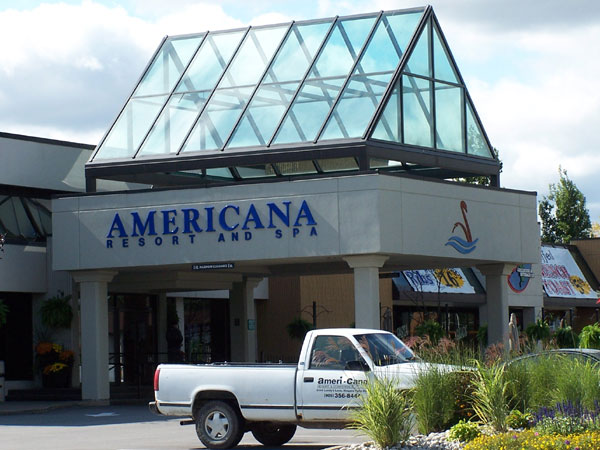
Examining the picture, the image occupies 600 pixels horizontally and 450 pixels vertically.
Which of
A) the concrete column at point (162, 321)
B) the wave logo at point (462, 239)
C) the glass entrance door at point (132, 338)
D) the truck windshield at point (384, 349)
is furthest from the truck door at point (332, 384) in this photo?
the concrete column at point (162, 321)

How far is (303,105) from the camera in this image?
30.7 metres

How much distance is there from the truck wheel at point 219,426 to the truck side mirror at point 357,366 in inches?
80.5

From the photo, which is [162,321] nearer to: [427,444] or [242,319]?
[242,319]

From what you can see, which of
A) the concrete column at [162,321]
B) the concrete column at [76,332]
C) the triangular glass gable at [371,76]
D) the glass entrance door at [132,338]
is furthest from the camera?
the concrete column at [162,321]

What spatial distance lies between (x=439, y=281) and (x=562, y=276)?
12.1 m

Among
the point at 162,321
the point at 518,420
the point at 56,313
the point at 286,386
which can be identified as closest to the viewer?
the point at 518,420

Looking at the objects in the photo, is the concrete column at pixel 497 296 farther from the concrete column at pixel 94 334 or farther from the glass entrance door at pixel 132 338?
the glass entrance door at pixel 132 338

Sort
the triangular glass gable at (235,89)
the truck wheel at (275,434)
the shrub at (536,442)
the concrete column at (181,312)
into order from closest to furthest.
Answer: the shrub at (536,442), the truck wheel at (275,434), the triangular glass gable at (235,89), the concrete column at (181,312)

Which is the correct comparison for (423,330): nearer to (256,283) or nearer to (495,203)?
(256,283)

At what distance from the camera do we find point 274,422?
19.1 m

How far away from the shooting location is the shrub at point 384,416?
15.4 m

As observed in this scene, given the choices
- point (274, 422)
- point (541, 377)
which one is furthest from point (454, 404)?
point (274, 422)

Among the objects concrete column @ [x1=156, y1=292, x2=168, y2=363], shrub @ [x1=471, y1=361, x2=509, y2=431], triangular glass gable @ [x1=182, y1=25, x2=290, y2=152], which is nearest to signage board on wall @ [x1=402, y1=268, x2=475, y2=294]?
concrete column @ [x1=156, y1=292, x2=168, y2=363]

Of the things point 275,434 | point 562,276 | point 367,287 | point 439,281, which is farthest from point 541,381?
point 562,276
